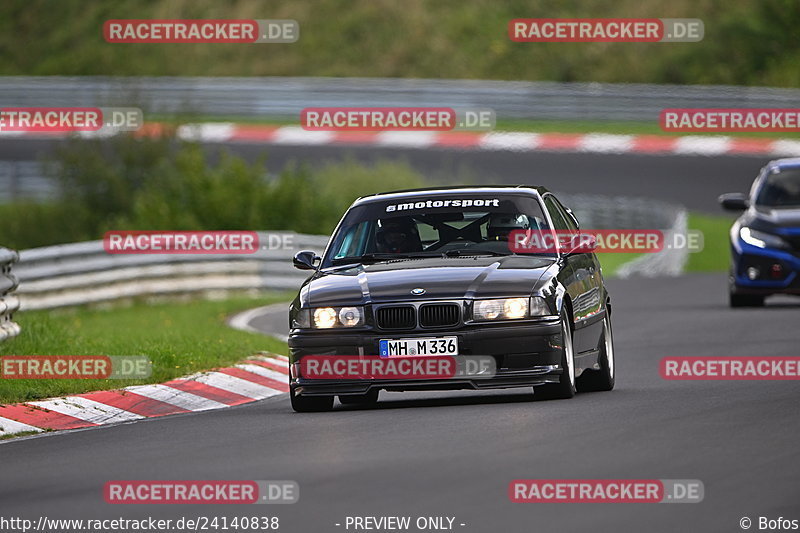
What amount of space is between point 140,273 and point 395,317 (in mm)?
14526

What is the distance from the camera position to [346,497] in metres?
8.09

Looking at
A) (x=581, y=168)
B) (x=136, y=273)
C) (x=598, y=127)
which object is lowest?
(x=136, y=273)

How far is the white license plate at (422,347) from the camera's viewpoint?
11547 millimetres

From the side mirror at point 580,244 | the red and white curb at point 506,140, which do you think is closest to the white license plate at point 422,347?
the side mirror at point 580,244

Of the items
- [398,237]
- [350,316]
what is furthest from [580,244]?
[350,316]

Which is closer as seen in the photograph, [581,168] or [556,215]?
[556,215]

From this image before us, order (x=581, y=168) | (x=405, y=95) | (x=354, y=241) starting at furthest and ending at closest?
(x=405, y=95) < (x=581, y=168) < (x=354, y=241)

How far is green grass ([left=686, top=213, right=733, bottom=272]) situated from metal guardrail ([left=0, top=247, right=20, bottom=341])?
17.7m

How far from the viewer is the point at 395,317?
1167 centimetres

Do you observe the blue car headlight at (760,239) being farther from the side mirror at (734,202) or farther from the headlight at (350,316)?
the headlight at (350,316)

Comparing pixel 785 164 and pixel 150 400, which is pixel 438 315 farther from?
pixel 785 164

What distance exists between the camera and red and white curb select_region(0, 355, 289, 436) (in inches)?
480

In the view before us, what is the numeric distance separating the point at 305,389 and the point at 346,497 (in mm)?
3930

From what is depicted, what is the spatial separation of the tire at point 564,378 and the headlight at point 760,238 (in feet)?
29.1
